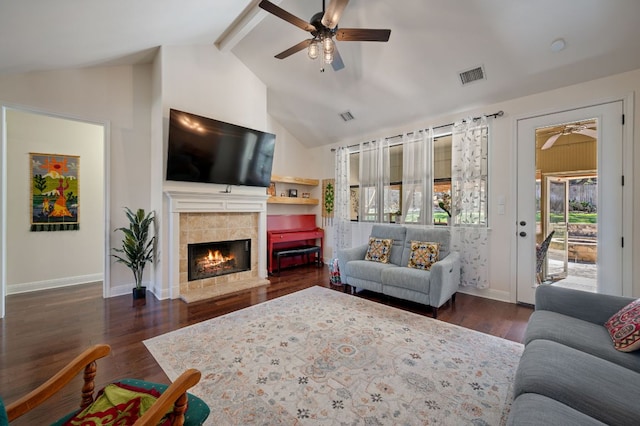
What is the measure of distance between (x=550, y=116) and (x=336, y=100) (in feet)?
9.74

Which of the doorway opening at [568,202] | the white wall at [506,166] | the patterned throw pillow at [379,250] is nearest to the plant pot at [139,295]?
the patterned throw pillow at [379,250]

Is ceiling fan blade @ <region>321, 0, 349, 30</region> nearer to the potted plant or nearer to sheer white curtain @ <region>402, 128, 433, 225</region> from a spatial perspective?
sheer white curtain @ <region>402, 128, 433, 225</region>

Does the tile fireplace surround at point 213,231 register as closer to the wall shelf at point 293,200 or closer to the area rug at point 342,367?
the wall shelf at point 293,200

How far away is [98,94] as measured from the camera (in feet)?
11.8

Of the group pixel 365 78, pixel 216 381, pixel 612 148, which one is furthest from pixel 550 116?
pixel 216 381

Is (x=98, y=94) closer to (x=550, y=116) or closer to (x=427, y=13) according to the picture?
(x=427, y=13)

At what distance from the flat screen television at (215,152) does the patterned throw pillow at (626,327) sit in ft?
13.8

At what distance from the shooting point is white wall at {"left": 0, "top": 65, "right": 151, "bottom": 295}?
3293mm

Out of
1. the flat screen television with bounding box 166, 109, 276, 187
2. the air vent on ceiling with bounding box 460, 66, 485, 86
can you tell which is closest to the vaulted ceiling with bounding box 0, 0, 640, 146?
the air vent on ceiling with bounding box 460, 66, 485, 86

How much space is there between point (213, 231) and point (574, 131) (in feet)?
16.3

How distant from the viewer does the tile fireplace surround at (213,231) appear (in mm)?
3652

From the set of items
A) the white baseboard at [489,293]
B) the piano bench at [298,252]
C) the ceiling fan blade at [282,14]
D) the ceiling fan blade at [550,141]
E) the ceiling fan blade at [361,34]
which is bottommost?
the white baseboard at [489,293]

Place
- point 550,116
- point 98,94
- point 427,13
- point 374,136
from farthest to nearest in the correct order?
point 374,136
point 98,94
point 550,116
point 427,13

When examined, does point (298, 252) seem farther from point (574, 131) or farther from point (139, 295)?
point (574, 131)
